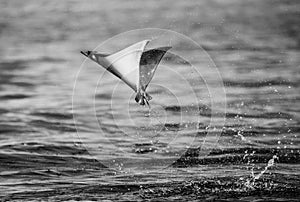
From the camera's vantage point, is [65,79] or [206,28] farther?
[206,28]

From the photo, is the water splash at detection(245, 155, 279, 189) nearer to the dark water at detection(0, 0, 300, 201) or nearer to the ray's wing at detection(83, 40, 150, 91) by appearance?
the dark water at detection(0, 0, 300, 201)

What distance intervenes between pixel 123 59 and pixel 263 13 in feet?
49.5

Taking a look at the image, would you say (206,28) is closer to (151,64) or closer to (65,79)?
(65,79)

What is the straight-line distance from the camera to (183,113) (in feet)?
41.3

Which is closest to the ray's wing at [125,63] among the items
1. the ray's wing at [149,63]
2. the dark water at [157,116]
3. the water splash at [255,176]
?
the ray's wing at [149,63]

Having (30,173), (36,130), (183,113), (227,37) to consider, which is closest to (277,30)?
(227,37)

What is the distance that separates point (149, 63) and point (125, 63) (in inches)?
11.9

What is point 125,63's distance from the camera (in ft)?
25.7

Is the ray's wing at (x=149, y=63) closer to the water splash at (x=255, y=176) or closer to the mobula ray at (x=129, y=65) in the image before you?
the mobula ray at (x=129, y=65)

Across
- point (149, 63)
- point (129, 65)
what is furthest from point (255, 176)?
point (129, 65)

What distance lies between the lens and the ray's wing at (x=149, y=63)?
26.1 feet

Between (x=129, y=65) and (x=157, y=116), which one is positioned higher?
(x=129, y=65)

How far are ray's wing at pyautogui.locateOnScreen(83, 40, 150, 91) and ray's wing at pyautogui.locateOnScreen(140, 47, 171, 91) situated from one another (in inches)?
5.8

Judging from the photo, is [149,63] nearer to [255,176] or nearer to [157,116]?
[255,176]
